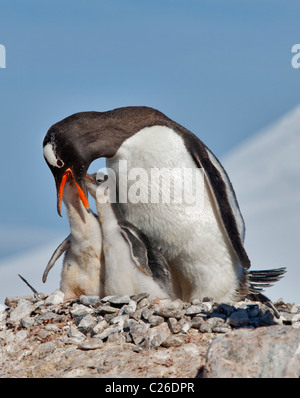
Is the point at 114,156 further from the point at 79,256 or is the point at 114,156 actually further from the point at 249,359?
the point at 249,359

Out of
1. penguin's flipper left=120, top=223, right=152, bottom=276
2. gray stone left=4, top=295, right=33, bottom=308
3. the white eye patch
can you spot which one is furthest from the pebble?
the white eye patch

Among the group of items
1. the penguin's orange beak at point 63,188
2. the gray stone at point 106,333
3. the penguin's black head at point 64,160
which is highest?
the penguin's black head at point 64,160

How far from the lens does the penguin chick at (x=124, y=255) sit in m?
6.36

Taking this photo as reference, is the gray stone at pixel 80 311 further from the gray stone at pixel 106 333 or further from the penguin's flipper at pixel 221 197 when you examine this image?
the penguin's flipper at pixel 221 197

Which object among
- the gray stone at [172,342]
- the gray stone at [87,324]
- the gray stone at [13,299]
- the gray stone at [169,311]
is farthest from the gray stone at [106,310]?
the gray stone at [13,299]

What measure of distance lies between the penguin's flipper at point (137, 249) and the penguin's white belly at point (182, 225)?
299mm

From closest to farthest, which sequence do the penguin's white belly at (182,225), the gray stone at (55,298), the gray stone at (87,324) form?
1. the gray stone at (87,324)
2. the gray stone at (55,298)
3. the penguin's white belly at (182,225)

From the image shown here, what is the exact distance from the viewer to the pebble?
5414 millimetres

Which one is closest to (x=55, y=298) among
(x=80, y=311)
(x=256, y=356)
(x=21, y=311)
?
(x=21, y=311)

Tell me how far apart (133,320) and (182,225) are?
56.0 inches

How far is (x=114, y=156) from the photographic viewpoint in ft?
22.0

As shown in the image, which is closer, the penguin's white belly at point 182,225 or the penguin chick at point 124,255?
the penguin chick at point 124,255

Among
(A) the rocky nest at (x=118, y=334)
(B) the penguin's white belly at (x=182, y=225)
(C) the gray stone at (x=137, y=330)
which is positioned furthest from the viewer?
(B) the penguin's white belly at (x=182, y=225)
